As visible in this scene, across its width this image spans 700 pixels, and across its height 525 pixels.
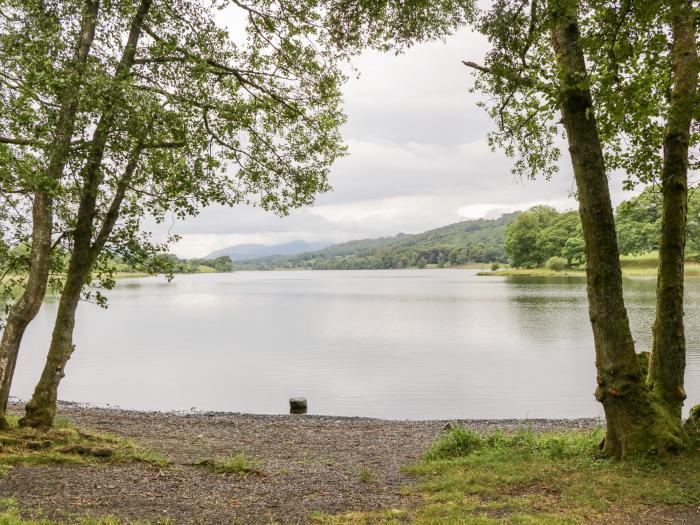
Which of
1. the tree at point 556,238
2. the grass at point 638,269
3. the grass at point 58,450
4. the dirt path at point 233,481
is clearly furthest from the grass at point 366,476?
the tree at point 556,238

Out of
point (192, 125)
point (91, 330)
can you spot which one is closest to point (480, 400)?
point (192, 125)

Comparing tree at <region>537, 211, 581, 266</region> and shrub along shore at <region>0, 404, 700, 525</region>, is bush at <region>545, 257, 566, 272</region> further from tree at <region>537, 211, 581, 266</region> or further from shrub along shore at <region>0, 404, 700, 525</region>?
shrub along shore at <region>0, 404, 700, 525</region>

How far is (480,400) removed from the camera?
74.8 feet

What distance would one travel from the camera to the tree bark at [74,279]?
1067cm

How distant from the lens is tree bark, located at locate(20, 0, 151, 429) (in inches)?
420

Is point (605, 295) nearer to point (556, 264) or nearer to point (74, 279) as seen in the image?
point (74, 279)

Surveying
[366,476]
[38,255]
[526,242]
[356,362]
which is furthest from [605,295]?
[526,242]

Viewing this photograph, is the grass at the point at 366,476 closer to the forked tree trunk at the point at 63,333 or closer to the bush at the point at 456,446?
the bush at the point at 456,446

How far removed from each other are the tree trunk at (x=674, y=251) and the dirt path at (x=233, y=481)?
15.5 feet

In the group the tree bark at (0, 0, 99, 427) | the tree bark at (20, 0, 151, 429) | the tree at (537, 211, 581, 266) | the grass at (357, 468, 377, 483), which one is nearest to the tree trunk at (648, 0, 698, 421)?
the grass at (357, 468, 377, 483)

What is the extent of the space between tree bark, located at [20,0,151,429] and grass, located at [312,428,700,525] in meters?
7.37

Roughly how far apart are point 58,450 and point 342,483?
5052mm

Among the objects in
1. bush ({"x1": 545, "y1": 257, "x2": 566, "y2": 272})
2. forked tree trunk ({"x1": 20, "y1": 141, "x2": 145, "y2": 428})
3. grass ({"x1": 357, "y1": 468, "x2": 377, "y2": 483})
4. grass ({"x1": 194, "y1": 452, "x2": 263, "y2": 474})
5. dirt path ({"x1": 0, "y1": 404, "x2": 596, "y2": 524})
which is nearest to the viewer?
dirt path ({"x1": 0, "y1": 404, "x2": 596, "y2": 524})

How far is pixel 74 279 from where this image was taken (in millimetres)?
11320
